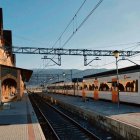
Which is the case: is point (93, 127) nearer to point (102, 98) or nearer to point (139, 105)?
point (139, 105)

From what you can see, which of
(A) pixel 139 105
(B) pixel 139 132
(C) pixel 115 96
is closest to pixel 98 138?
(B) pixel 139 132

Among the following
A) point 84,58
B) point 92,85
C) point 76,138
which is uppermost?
point 84,58

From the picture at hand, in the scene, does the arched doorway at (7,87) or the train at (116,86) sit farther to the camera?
the arched doorway at (7,87)

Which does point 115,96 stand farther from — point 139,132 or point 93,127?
point 139,132

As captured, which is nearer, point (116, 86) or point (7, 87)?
point (116, 86)

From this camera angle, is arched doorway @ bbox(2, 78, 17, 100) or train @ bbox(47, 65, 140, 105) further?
arched doorway @ bbox(2, 78, 17, 100)

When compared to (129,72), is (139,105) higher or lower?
lower

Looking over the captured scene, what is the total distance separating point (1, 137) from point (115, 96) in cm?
1571

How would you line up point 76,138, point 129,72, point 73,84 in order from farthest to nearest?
point 73,84
point 129,72
point 76,138

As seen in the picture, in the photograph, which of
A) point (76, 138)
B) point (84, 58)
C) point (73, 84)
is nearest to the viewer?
point (76, 138)

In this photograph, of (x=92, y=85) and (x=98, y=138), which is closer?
(x=98, y=138)

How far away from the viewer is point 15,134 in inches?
589

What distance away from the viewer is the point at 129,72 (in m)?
25.0

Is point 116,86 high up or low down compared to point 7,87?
down
